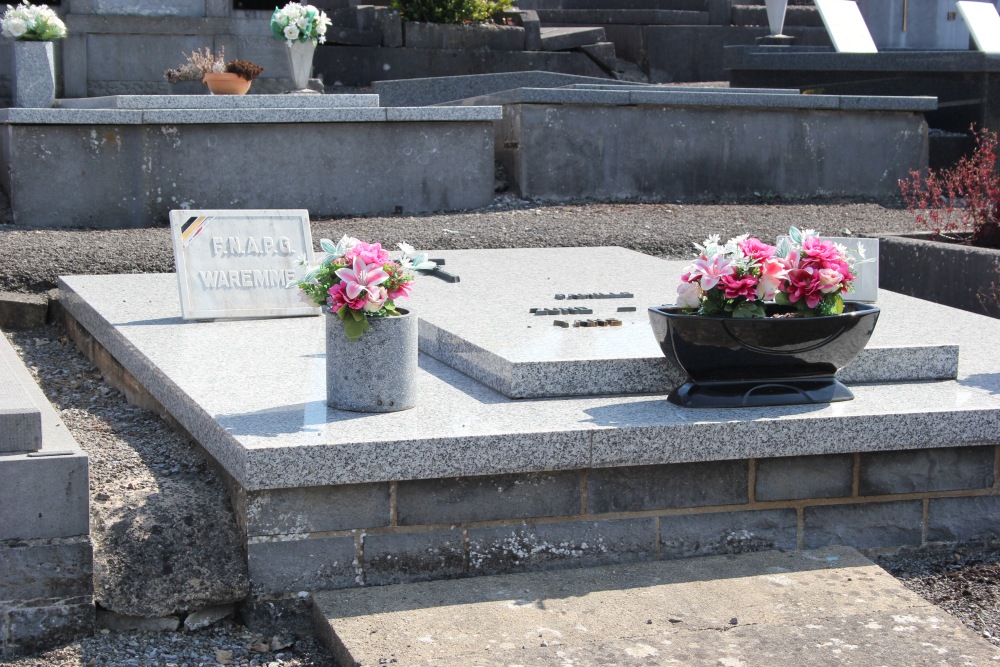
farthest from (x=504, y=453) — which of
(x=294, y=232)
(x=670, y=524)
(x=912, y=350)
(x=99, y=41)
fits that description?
(x=99, y=41)

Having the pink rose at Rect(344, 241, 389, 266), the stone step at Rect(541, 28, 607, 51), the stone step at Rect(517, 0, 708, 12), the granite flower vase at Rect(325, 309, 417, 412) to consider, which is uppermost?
the stone step at Rect(517, 0, 708, 12)

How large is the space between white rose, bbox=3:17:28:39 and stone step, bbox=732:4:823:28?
40.7 feet

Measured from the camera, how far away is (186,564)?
3568mm

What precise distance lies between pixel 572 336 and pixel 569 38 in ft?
43.5

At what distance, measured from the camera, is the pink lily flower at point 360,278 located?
12.2 ft

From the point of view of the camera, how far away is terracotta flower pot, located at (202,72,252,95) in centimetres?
986

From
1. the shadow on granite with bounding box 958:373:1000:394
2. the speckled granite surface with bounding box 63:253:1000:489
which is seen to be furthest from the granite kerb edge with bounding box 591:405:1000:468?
the shadow on granite with bounding box 958:373:1000:394

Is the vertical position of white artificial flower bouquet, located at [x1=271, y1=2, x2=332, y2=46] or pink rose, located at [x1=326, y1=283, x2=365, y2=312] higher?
white artificial flower bouquet, located at [x1=271, y1=2, x2=332, y2=46]

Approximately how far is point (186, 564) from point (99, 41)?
1011cm

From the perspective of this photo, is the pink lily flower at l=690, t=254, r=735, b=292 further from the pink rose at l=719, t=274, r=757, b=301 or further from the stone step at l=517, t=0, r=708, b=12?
the stone step at l=517, t=0, r=708, b=12

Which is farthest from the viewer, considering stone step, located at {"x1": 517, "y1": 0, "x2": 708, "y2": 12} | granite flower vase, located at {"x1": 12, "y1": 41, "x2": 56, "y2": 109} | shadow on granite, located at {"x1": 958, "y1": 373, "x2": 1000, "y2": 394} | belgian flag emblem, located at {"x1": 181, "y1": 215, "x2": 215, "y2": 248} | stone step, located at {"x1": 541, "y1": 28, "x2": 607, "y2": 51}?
stone step, located at {"x1": 517, "y1": 0, "x2": 708, "y2": 12}

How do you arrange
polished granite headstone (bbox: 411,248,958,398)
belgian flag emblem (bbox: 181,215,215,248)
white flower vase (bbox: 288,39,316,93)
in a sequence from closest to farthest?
polished granite headstone (bbox: 411,248,958,398), belgian flag emblem (bbox: 181,215,215,248), white flower vase (bbox: 288,39,316,93)

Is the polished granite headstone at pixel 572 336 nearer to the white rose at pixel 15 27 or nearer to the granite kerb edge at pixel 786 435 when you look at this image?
the granite kerb edge at pixel 786 435

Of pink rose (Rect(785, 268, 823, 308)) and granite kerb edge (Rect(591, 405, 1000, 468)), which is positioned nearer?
granite kerb edge (Rect(591, 405, 1000, 468))
